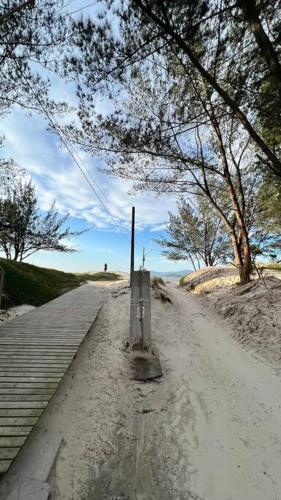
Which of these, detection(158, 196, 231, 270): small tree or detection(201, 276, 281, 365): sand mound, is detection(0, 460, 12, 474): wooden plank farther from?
detection(158, 196, 231, 270): small tree

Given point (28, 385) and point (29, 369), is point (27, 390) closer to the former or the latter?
point (28, 385)

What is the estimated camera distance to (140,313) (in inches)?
238

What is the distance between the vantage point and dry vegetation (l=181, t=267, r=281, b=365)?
6035 mm

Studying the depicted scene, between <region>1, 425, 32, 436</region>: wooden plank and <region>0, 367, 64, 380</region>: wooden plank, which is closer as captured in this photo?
<region>1, 425, 32, 436</region>: wooden plank

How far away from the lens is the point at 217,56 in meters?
6.82

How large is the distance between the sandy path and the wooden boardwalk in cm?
43

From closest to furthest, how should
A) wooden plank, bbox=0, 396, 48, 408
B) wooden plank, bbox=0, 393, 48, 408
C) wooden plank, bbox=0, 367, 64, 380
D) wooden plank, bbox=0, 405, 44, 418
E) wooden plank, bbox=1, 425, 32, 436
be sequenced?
wooden plank, bbox=1, 425, 32, 436, wooden plank, bbox=0, 405, 44, 418, wooden plank, bbox=0, 396, 48, 408, wooden plank, bbox=0, 393, 48, 408, wooden plank, bbox=0, 367, 64, 380

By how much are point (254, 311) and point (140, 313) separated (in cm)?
339

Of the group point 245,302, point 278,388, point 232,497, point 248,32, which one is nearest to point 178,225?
point 245,302

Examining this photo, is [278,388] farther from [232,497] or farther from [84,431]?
[84,431]

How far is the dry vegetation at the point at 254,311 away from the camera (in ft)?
19.8

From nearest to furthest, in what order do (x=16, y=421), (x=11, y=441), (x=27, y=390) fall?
1. (x=11, y=441)
2. (x=16, y=421)
3. (x=27, y=390)

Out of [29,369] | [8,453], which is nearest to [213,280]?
[29,369]

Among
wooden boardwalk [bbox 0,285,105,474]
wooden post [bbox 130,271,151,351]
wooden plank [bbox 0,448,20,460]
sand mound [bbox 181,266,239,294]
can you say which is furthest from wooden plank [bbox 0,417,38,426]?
sand mound [bbox 181,266,239,294]
